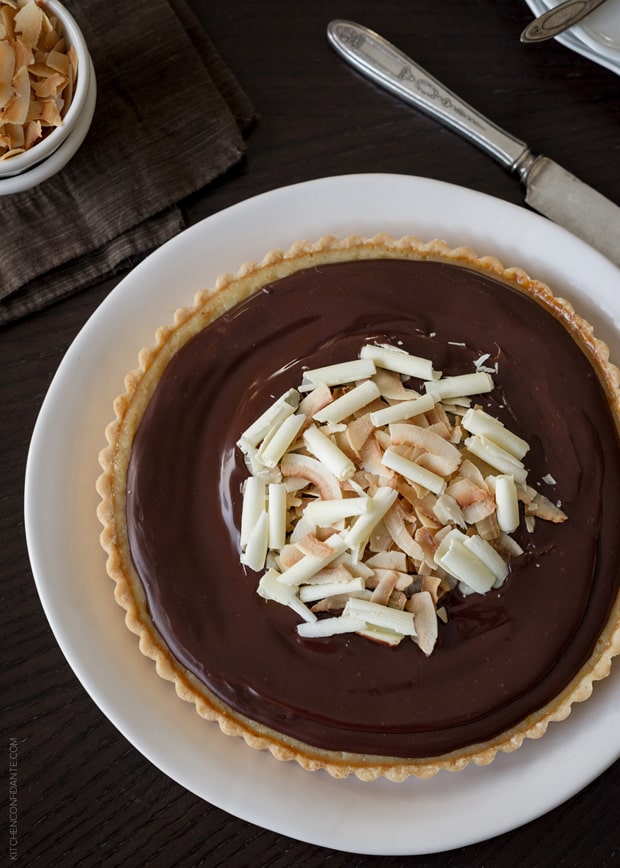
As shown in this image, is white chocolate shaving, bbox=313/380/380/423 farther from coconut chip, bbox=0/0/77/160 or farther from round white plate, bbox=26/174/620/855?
coconut chip, bbox=0/0/77/160

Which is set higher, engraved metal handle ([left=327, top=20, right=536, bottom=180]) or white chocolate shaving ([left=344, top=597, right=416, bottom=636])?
engraved metal handle ([left=327, top=20, right=536, bottom=180])

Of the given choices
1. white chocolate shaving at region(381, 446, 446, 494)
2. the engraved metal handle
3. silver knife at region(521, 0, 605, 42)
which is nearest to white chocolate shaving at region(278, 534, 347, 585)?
white chocolate shaving at region(381, 446, 446, 494)

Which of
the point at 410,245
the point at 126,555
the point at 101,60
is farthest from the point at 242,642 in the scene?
the point at 101,60

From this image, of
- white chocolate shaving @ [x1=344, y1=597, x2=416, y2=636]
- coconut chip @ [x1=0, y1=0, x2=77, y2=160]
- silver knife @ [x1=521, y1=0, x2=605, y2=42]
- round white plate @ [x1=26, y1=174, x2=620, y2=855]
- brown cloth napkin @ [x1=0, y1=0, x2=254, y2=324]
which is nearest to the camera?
white chocolate shaving @ [x1=344, y1=597, x2=416, y2=636]

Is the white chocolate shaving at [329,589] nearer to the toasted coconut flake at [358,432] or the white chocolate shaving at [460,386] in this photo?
the toasted coconut flake at [358,432]

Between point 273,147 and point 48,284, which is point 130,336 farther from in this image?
point 273,147

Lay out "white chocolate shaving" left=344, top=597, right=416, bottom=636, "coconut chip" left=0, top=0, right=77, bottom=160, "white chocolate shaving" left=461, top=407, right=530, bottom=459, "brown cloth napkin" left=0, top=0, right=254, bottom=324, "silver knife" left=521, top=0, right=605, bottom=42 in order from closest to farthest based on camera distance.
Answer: "white chocolate shaving" left=344, top=597, right=416, bottom=636
"white chocolate shaving" left=461, top=407, right=530, bottom=459
"coconut chip" left=0, top=0, right=77, bottom=160
"silver knife" left=521, top=0, right=605, bottom=42
"brown cloth napkin" left=0, top=0, right=254, bottom=324

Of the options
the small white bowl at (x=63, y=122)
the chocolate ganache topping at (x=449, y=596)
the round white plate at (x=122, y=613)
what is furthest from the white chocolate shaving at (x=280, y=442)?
the small white bowl at (x=63, y=122)
